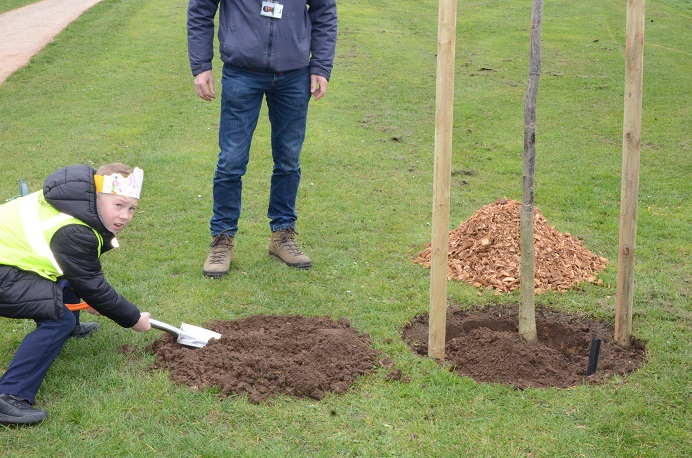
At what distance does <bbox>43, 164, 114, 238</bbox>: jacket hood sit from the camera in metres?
4.05

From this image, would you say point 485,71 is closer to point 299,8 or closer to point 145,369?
point 299,8

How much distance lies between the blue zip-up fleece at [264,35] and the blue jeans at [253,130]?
11 centimetres

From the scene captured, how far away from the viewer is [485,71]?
50.5ft

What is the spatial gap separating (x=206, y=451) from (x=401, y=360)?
142 centimetres

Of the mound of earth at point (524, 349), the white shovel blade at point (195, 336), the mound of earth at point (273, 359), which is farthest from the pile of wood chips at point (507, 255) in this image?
the white shovel blade at point (195, 336)

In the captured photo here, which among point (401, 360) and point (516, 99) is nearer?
Answer: point (401, 360)

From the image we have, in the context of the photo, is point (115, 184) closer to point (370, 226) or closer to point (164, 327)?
point (164, 327)

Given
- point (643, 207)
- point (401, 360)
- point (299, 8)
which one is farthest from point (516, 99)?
point (401, 360)

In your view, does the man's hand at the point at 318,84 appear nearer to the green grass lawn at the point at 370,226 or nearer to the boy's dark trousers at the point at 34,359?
the green grass lawn at the point at 370,226

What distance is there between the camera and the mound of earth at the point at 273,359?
14.1 ft

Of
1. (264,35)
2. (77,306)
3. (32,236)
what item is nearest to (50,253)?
(32,236)

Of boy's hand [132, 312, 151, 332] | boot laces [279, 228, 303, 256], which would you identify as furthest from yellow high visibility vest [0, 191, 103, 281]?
boot laces [279, 228, 303, 256]

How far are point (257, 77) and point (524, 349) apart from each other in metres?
2.81

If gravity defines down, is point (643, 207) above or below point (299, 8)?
below
